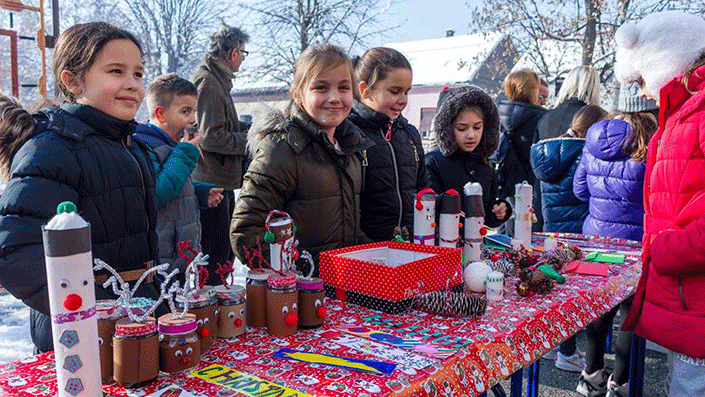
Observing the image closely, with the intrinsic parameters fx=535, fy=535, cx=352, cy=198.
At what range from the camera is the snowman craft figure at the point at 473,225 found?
6.50 ft

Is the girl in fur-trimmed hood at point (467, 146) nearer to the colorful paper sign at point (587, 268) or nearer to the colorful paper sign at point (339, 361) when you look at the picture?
the colorful paper sign at point (587, 268)

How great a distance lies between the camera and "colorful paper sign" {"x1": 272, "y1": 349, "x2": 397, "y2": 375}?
112 centimetres

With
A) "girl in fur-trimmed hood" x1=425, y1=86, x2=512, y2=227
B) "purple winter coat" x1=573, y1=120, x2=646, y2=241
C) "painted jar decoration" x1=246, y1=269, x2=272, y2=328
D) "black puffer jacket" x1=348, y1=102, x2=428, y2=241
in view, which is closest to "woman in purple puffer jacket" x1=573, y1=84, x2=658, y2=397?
"purple winter coat" x1=573, y1=120, x2=646, y2=241

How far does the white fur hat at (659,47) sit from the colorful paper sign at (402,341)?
1.34 metres

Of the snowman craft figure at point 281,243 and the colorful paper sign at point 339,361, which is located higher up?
the snowman craft figure at point 281,243

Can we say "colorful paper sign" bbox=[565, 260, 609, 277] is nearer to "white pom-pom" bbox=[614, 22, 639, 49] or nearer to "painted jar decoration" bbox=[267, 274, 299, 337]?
"white pom-pom" bbox=[614, 22, 639, 49]

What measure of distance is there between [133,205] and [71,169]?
0.22 metres

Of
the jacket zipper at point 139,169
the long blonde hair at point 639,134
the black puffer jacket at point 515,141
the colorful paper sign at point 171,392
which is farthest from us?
the black puffer jacket at point 515,141

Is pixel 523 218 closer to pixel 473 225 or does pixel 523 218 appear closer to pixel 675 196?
pixel 473 225

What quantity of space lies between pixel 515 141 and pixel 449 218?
2.83 meters

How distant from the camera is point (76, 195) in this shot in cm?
141

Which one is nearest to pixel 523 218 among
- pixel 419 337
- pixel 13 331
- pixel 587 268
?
pixel 587 268

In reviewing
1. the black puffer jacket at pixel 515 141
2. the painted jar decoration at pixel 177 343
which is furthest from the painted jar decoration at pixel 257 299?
the black puffer jacket at pixel 515 141

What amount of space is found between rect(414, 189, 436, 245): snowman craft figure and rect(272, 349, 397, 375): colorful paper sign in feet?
2.60
